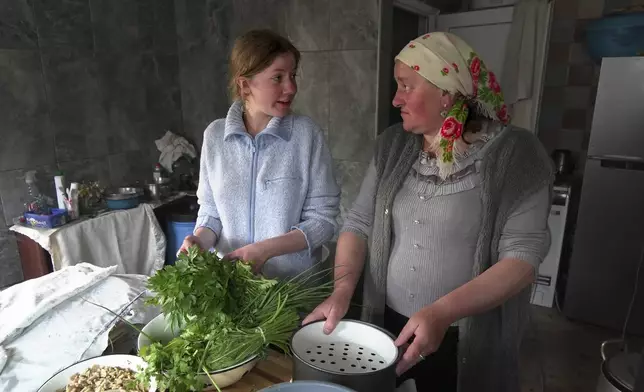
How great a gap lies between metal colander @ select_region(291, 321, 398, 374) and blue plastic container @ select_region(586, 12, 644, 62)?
2.69m

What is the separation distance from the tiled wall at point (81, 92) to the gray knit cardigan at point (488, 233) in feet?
7.50

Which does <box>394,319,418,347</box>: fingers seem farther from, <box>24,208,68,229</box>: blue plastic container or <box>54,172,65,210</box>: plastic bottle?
<box>54,172,65,210</box>: plastic bottle

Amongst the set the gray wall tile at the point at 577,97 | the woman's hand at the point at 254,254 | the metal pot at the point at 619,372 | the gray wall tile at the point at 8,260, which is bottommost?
the metal pot at the point at 619,372

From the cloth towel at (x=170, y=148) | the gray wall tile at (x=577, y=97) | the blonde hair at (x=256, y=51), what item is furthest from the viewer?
the cloth towel at (x=170, y=148)

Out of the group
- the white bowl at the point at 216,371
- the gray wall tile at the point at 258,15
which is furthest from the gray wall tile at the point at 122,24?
the white bowl at the point at 216,371

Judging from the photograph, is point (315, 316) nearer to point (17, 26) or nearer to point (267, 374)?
point (267, 374)

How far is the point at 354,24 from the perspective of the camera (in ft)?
8.63

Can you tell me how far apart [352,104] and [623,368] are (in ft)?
6.39

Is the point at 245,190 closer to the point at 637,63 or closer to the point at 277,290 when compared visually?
the point at 277,290

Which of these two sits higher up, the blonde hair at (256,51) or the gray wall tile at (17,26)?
the gray wall tile at (17,26)

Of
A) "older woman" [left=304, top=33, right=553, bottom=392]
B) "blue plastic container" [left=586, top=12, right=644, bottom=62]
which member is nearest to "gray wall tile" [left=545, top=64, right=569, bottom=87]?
"blue plastic container" [left=586, top=12, right=644, bottom=62]

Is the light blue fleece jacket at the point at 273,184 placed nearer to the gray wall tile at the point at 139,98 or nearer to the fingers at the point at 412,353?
the fingers at the point at 412,353

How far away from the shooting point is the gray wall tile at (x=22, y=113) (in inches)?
93.3

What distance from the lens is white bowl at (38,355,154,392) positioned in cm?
77
